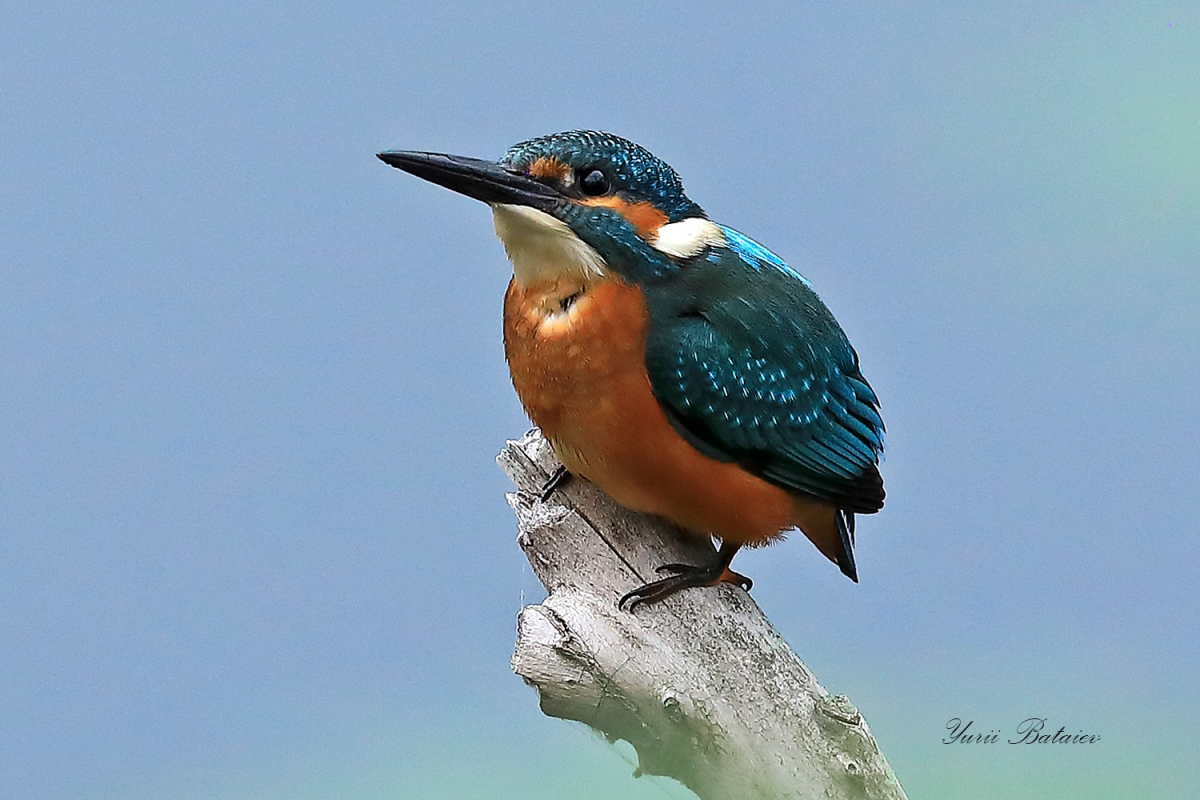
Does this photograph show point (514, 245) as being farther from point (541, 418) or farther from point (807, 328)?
point (807, 328)

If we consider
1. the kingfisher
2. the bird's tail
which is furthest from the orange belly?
the bird's tail

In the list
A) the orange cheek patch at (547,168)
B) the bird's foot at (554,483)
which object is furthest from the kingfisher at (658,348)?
the bird's foot at (554,483)

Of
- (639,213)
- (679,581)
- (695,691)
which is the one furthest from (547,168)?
(695,691)

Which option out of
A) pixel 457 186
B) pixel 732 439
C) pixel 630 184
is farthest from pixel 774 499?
pixel 457 186

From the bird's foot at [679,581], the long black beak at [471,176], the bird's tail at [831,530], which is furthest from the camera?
the bird's tail at [831,530]

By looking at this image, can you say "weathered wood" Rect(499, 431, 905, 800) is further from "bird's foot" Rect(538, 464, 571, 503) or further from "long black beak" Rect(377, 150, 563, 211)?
"long black beak" Rect(377, 150, 563, 211)

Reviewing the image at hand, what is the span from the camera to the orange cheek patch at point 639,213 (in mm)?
2529

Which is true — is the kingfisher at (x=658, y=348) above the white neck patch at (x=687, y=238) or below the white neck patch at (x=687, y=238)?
below

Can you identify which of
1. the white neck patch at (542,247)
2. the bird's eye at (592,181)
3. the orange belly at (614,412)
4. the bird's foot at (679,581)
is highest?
the bird's eye at (592,181)

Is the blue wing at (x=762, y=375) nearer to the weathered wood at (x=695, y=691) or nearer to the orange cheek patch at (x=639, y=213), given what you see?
the orange cheek patch at (x=639, y=213)

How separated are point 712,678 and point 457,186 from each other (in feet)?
3.26

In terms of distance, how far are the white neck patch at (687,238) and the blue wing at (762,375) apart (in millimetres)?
23

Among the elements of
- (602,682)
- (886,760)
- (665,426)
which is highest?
(665,426)

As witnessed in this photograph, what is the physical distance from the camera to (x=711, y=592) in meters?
2.74
